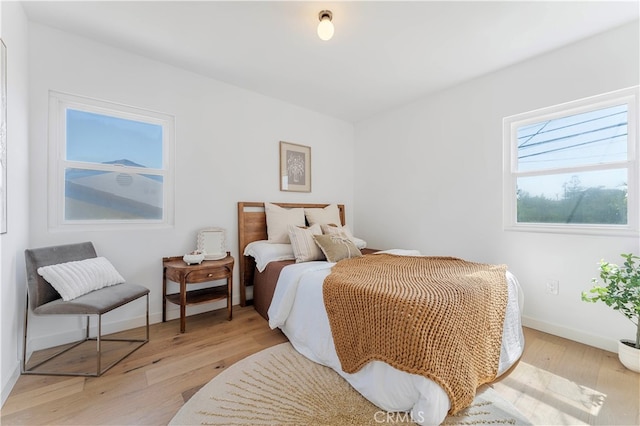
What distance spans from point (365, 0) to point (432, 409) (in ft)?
7.70

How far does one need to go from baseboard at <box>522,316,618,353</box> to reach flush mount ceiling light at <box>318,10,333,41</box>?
9.72 feet

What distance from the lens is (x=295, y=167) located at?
137 inches

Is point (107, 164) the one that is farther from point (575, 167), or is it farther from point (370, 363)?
point (575, 167)

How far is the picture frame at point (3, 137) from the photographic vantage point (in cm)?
148

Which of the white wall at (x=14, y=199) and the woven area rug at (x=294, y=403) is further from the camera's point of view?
the white wall at (x=14, y=199)

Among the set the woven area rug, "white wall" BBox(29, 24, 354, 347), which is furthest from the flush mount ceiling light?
the woven area rug

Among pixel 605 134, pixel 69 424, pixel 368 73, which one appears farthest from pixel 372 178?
pixel 69 424

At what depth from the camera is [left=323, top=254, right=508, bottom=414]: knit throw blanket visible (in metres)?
1.26

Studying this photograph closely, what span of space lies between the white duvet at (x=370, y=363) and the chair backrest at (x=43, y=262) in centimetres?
149

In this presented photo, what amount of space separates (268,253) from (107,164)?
5.26 ft

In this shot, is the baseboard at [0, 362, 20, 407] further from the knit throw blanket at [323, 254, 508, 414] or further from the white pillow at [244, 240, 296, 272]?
the knit throw blanket at [323, 254, 508, 414]

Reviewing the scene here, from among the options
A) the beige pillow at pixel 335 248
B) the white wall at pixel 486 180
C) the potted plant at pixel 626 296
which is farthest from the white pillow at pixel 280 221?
the potted plant at pixel 626 296

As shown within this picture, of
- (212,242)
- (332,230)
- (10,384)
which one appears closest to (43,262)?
(10,384)

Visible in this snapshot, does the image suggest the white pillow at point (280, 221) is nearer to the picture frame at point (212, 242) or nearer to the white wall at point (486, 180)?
the picture frame at point (212, 242)
